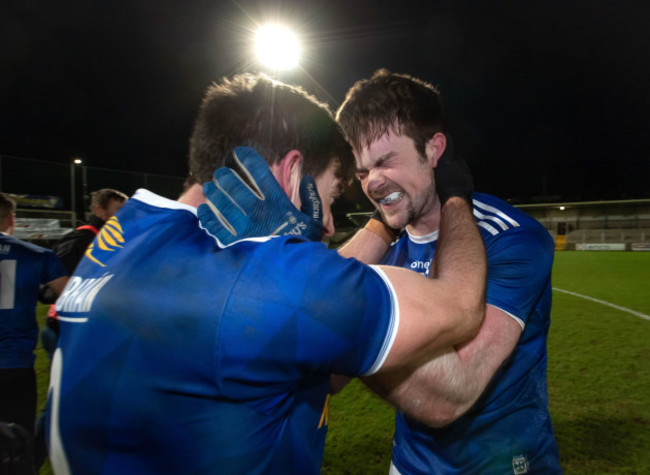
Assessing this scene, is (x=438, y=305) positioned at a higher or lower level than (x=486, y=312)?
higher

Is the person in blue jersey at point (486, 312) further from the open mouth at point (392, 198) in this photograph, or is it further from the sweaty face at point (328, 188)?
the sweaty face at point (328, 188)

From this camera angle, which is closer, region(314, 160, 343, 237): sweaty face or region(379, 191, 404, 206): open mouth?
region(314, 160, 343, 237): sweaty face

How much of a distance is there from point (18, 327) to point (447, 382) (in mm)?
3782

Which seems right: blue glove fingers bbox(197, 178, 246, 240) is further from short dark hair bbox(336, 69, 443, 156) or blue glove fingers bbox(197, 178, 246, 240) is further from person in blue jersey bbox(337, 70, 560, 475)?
short dark hair bbox(336, 69, 443, 156)

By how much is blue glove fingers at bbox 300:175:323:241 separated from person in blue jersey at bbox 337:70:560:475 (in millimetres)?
408

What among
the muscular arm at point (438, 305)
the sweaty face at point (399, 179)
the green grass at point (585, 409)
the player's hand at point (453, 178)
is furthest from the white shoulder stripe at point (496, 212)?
the green grass at point (585, 409)

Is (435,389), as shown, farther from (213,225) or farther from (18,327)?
(18,327)

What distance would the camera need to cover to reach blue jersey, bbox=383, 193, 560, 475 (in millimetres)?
1610

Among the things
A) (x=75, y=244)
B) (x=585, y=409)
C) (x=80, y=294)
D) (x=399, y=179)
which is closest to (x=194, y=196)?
(x=80, y=294)

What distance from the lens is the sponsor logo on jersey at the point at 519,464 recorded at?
1.70m

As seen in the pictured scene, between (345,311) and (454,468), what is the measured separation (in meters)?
1.32

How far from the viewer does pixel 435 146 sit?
2.12 m

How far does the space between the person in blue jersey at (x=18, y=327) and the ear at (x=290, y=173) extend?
11.2ft

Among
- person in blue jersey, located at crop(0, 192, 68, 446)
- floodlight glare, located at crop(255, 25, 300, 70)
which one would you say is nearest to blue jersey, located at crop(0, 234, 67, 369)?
person in blue jersey, located at crop(0, 192, 68, 446)
